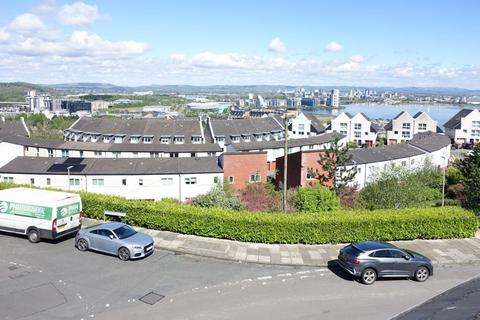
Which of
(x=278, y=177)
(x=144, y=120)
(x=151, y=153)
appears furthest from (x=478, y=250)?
(x=144, y=120)

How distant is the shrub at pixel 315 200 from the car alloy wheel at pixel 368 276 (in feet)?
31.7

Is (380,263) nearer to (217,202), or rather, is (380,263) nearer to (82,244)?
(82,244)

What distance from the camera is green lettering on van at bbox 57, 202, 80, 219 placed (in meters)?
17.9

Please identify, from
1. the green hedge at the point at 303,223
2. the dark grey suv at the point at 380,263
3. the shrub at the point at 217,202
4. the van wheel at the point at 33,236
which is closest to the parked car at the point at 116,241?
the van wheel at the point at 33,236

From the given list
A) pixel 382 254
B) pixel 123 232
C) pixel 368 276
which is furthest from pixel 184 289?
pixel 382 254

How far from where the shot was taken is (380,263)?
49.4ft

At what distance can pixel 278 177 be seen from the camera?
45.3 meters

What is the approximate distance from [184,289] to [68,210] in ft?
23.8

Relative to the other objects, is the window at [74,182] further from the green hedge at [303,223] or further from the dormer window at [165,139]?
the dormer window at [165,139]

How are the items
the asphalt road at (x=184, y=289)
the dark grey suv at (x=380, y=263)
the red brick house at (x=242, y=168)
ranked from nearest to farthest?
the asphalt road at (x=184, y=289), the dark grey suv at (x=380, y=263), the red brick house at (x=242, y=168)

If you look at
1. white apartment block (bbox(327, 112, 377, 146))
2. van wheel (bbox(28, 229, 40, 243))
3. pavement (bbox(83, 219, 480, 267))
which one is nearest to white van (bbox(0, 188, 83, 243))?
van wheel (bbox(28, 229, 40, 243))

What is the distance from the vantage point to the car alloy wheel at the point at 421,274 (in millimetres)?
15491

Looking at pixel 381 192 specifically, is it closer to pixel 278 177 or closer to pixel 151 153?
pixel 278 177

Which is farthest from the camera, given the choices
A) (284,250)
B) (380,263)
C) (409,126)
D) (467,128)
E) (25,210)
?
(467,128)
